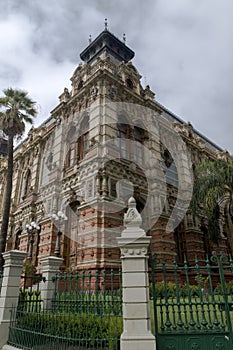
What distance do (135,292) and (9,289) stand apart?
4.07 metres

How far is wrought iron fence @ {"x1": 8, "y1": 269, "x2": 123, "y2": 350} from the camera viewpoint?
578 cm

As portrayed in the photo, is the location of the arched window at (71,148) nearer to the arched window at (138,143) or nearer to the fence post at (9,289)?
the arched window at (138,143)

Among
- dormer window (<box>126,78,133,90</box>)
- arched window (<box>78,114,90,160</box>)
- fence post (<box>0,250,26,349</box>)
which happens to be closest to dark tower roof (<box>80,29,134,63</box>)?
dormer window (<box>126,78,133,90</box>)

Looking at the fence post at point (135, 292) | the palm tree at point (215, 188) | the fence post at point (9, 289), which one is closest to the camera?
the fence post at point (135, 292)

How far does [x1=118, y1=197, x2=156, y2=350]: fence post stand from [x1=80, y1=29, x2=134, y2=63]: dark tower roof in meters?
23.3

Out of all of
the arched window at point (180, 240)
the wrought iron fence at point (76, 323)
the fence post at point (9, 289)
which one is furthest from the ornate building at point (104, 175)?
the wrought iron fence at point (76, 323)

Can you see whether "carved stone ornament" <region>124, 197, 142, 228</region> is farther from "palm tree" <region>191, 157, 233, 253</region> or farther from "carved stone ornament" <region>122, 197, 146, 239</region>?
"palm tree" <region>191, 157, 233, 253</region>

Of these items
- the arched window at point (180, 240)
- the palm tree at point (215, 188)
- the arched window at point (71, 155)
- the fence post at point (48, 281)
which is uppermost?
the arched window at point (71, 155)

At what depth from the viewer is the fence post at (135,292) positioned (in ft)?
16.1

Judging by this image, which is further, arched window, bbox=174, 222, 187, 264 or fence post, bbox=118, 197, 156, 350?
arched window, bbox=174, 222, 187, 264

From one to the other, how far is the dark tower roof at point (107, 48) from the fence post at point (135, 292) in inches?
917

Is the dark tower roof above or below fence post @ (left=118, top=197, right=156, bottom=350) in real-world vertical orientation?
above

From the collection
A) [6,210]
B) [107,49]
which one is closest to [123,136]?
[6,210]

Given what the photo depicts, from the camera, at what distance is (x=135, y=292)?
5.23 metres
